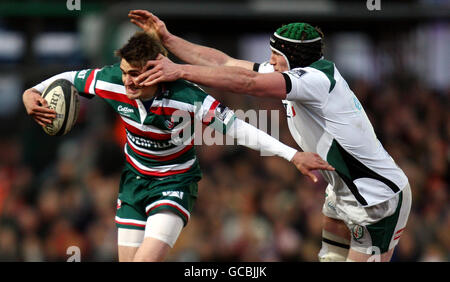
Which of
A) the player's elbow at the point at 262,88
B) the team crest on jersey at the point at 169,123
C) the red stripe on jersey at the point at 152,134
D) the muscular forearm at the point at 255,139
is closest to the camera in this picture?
the player's elbow at the point at 262,88

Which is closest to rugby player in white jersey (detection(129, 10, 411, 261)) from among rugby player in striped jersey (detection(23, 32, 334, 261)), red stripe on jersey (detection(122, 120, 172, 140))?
rugby player in striped jersey (detection(23, 32, 334, 261))

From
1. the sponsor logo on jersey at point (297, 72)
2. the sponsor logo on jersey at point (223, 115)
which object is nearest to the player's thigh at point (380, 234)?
the sponsor logo on jersey at point (297, 72)

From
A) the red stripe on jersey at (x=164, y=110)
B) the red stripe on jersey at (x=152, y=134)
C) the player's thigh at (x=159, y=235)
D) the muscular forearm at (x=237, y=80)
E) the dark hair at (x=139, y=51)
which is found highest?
the dark hair at (x=139, y=51)

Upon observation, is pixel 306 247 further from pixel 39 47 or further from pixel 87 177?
pixel 39 47

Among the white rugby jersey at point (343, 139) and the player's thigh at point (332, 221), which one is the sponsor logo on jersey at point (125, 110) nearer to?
the white rugby jersey at point (343, 139)

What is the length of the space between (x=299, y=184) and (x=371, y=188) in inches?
255

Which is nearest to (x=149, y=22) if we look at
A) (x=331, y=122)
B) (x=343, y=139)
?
(x=331, y=122)

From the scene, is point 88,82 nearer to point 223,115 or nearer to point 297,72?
point 223,115

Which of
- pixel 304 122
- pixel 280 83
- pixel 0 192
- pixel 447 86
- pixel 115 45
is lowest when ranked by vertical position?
pixel 0 192

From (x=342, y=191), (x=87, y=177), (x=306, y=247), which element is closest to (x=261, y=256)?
(x=306, y=247)

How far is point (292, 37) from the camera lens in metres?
5.98

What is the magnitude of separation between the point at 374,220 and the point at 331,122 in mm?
978

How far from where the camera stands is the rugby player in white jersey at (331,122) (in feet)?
18.2

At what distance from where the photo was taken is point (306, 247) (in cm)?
1083
